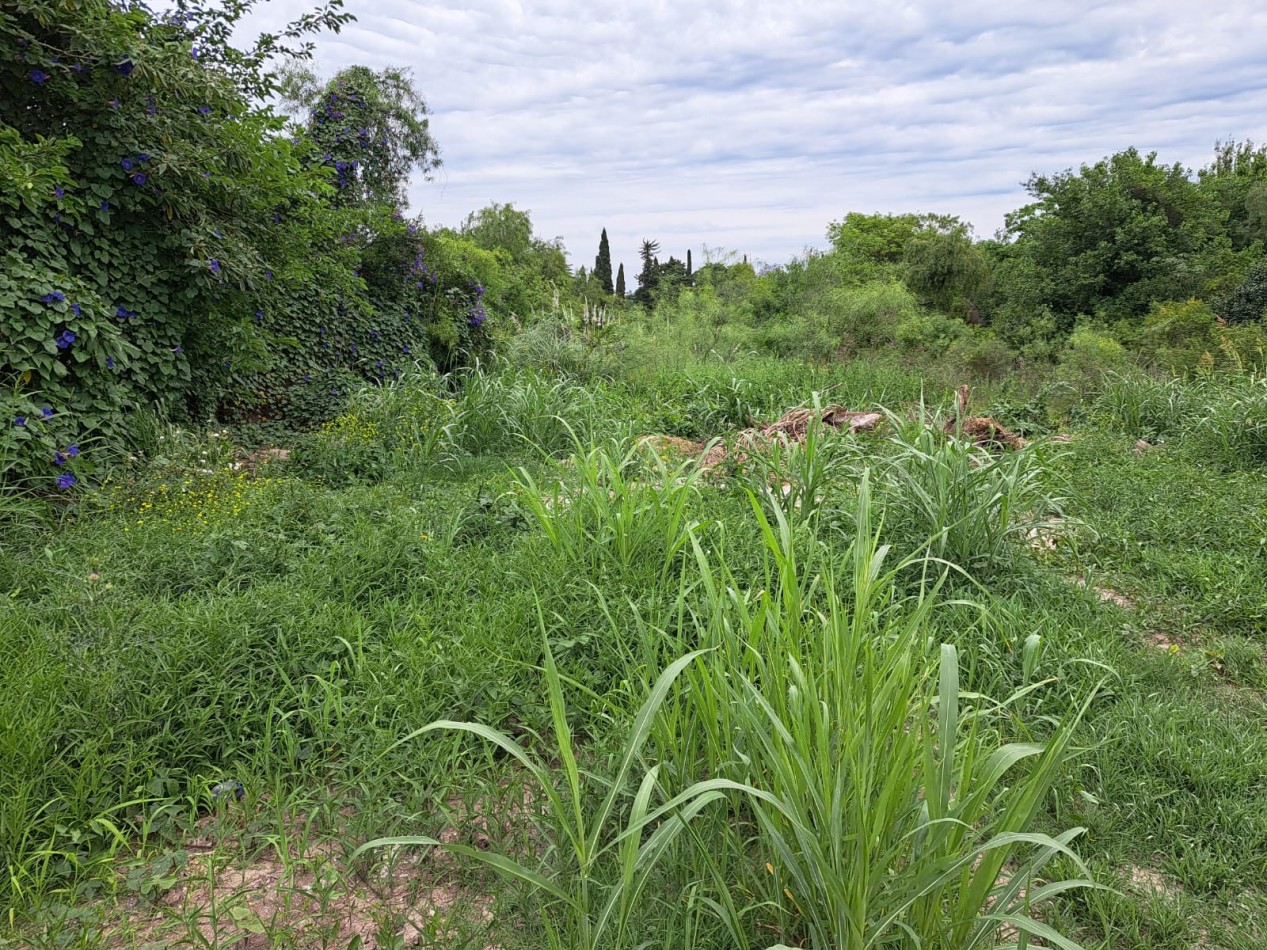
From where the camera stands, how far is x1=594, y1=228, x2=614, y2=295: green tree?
3091cm

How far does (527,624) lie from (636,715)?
1.13 meters

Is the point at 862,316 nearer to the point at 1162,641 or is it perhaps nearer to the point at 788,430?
the point at 788,430

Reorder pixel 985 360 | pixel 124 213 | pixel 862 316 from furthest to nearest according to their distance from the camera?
1. pixel 862 316
2. pixel 985 360
3. pixel 124 213

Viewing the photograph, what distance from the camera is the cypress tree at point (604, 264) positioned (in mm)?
30906

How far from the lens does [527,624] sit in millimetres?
2416

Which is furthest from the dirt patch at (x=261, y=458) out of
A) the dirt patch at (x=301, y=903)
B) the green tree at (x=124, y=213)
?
the dirt patch at (x=301, y=903)

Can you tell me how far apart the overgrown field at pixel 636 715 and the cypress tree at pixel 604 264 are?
28201mm

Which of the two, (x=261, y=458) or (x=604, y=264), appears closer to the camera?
(x=261, y=458)

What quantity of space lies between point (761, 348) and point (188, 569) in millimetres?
10158

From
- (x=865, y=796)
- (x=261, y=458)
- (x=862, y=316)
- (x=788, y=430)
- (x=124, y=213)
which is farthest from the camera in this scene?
(x=862, y=316)

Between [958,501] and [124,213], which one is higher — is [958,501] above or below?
below

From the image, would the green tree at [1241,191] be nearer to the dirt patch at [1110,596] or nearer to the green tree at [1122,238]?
the green tree at [1122,238]

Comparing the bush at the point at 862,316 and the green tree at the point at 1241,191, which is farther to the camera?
the green tree at the point at 1241,191

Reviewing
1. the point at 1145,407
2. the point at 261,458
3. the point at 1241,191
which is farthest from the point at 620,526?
the point at 1241,191
